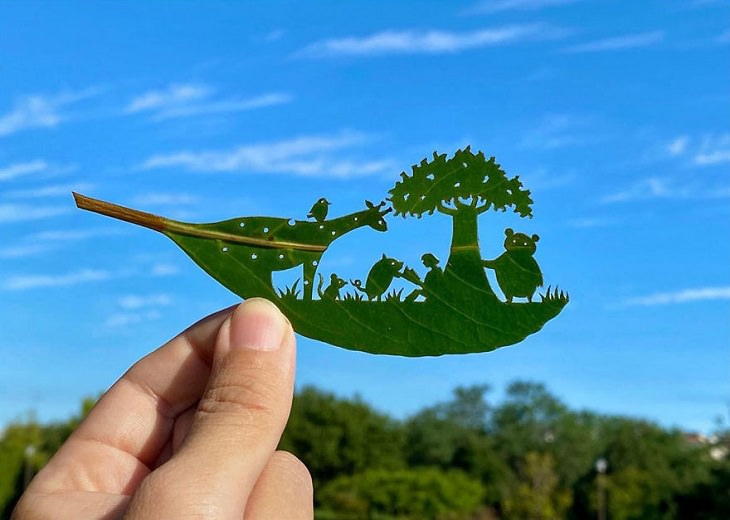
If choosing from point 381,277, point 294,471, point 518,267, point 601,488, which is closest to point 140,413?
point 294,471

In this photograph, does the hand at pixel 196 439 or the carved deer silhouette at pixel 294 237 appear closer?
the hand at pixel 196 439

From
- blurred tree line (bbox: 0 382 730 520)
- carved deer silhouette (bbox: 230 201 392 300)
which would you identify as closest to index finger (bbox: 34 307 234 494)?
carved deer silhouette (bbox: 230 201 392 300)

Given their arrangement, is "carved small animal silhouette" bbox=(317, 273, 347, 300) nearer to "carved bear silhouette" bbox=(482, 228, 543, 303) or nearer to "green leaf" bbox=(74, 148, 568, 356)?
"green leaf" bbox=(74, 148, 568, 356)

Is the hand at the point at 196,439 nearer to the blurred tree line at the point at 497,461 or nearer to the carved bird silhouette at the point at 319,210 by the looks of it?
the carved bird silhouette at the point at 319,210

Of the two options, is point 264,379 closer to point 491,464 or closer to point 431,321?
point 431,321

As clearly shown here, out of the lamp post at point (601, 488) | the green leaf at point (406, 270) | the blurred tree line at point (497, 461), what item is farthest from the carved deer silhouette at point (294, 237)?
the lamp post at point (601, 488)

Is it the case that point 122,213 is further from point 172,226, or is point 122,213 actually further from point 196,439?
point 196,439

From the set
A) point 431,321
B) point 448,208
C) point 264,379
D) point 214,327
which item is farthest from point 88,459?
point 448,208
